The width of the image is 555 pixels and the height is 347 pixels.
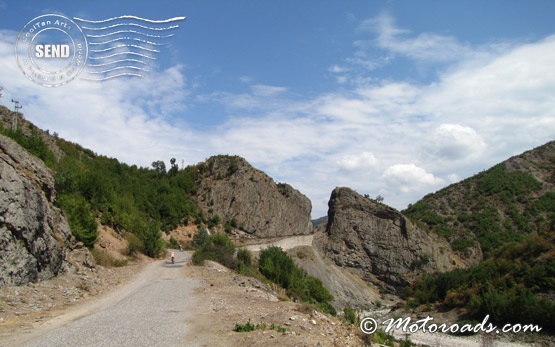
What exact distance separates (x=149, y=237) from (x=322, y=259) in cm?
2076

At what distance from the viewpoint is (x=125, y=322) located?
1070cm

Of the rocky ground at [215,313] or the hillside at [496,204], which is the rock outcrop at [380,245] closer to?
the hillside at [496,204]

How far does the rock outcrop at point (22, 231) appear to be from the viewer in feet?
45.4

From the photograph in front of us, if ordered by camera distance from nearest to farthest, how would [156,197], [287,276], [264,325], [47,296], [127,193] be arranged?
[264,325] → [47,296] → [287,276] → [127,193] → [156,197]

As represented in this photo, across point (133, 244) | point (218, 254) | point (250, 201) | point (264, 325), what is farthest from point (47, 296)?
point (250, 201)

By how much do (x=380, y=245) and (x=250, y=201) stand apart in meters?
27.6

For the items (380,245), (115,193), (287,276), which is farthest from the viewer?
(380,245)

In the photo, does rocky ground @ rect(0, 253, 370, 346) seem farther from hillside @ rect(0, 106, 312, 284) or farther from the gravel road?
hillside @ rect(0, 106, 312, 284)

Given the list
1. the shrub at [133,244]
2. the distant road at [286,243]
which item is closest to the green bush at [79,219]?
the shrub at [133,244]

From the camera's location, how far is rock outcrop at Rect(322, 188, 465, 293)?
5334 centimetres

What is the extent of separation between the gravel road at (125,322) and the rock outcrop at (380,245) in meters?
38.5

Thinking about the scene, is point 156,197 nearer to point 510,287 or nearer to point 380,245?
point 380,245

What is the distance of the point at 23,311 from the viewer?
11648 mm

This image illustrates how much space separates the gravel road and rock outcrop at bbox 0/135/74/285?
8.33 ft
